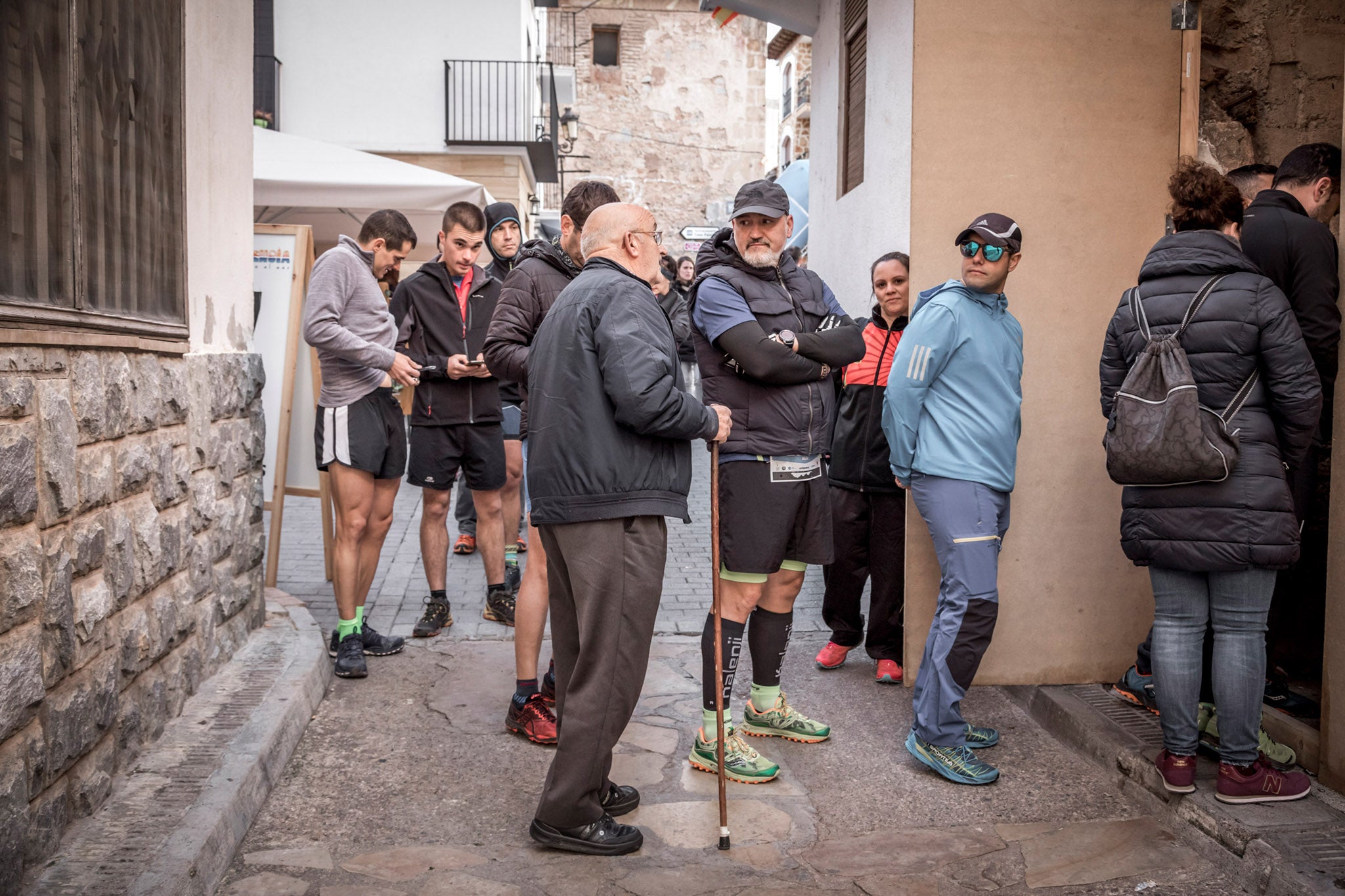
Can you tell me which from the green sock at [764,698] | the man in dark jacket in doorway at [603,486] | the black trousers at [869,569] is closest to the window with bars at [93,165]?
the man in dark jacket in doorway at [603,486]

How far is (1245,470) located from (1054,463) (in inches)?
53.5

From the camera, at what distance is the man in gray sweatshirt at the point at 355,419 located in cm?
523

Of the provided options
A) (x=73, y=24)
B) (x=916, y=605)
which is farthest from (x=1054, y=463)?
(x=73, y=24)

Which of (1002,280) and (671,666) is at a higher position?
(1002,280)

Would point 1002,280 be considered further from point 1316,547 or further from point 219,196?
point 219,196

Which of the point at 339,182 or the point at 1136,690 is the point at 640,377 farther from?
the point at 339,182

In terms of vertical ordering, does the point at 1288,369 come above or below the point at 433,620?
above

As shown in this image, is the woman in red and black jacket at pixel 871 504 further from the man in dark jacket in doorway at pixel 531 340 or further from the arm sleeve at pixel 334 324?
the arm sleeve at pixel 334 324

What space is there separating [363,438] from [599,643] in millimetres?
2325

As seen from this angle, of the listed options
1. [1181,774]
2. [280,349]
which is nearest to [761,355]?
[1181,774]

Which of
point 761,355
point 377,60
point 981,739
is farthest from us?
point 377,60

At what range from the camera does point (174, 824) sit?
10.5 feet

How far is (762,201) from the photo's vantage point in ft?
13.2

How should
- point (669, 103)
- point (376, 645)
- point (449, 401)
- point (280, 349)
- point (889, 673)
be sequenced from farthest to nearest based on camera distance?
point (669, 103) < point (280, 349) < point (449, 401) < point (376, 645) < point (889, 673)
